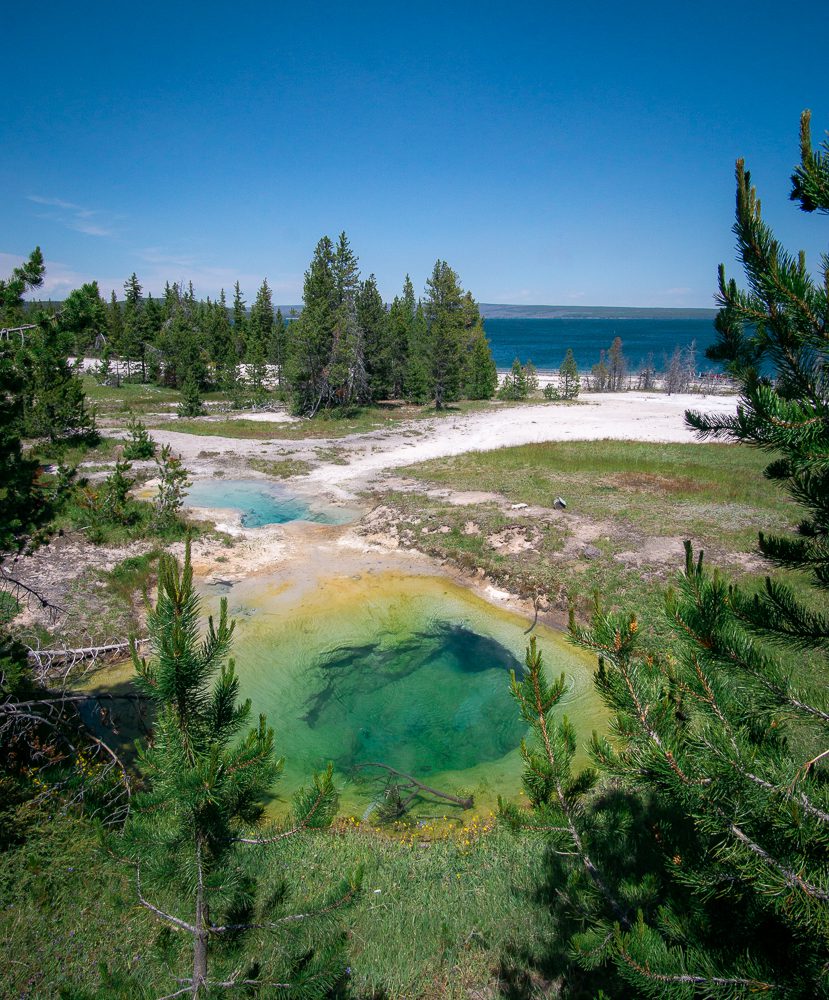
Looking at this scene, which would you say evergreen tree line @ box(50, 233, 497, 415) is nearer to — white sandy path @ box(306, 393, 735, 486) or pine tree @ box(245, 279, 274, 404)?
pine tree @ box(245, 279, 274, 404)

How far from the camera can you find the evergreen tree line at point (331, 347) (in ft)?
119

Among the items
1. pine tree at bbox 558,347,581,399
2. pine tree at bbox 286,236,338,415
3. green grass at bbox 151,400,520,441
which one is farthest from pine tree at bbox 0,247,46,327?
pine tree at bbox 558,347,581,399

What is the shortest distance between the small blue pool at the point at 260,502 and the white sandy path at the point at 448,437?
5.71 ft

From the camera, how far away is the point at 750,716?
8.87 ft

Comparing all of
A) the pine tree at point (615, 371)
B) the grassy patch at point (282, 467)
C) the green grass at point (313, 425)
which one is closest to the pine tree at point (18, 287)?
the grassy patch at point (282, 467)

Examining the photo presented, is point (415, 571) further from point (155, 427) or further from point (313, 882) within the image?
point (155, 427)

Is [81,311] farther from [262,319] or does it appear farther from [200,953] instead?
[262,319]

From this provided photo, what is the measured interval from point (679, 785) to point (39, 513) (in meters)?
6.91

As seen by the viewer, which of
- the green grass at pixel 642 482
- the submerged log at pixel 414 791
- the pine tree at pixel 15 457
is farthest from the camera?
the green grass at pixel 642 482

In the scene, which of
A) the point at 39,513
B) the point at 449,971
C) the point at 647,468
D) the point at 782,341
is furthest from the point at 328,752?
the point at 647,468

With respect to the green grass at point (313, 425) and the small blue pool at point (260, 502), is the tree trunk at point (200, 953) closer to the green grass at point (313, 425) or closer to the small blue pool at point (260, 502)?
the small blue pool at point (260, 502)

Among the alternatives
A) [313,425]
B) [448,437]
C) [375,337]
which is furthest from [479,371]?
[313,425]

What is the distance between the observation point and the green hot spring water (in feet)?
28.2

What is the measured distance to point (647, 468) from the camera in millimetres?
25062
